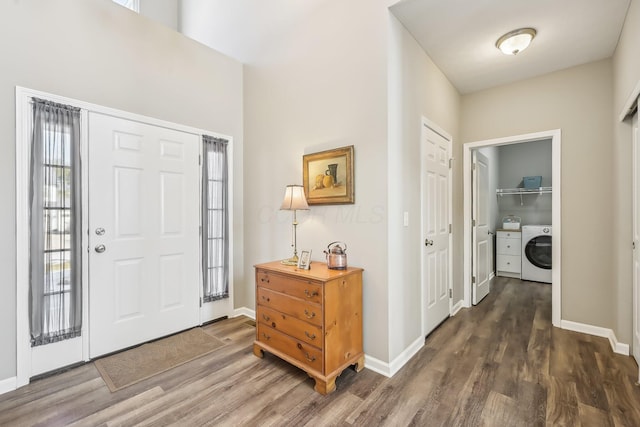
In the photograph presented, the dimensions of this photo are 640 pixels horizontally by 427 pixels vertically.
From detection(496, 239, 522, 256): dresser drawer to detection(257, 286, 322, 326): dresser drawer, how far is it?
4612mm

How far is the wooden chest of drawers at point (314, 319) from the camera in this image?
194cm

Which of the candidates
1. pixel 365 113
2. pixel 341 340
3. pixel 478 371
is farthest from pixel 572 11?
pixel 341 340

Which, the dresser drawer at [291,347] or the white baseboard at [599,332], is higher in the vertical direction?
the dresser drawer at [291,347]

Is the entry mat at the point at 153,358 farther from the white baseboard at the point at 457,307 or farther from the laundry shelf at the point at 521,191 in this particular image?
the laundry shelf at the point at 521,191

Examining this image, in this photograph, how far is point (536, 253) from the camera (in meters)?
4.82

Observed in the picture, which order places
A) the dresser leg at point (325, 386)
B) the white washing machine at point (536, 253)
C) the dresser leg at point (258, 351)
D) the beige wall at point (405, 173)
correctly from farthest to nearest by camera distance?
the white washing machine at point (536, 253), the dresser leg at point (258, 351), the beige wall at point (405, 173), the dresser leg at point (325, 386)

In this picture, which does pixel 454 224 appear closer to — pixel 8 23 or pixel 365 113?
pixel 365 113

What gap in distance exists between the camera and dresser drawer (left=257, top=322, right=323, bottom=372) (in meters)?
1.98

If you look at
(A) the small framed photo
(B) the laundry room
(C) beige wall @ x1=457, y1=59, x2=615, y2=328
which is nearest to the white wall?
(A) the small framed photo

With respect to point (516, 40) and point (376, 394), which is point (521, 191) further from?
point (376, 394)

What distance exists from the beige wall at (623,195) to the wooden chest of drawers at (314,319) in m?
2.24

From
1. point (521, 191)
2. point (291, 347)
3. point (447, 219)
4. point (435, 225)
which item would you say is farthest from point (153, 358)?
point (521, 191)

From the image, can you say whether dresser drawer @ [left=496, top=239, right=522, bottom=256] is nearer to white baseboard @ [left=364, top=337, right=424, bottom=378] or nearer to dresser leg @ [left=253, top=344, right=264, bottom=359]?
white baseboard @ [left=364, top=337, right=424, bottom=378]

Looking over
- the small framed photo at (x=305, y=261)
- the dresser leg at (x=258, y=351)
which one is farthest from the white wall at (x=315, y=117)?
the dresser leg at (x=258, y=351)
